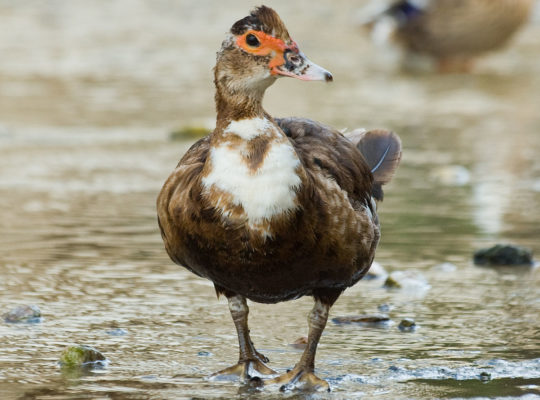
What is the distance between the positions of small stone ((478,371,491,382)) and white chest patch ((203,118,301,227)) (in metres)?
1.02

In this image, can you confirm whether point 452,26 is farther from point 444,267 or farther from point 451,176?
point 444,267

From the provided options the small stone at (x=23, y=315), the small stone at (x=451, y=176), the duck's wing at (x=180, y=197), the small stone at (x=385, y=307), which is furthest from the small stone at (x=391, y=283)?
the small stone at (x=451, y=176)

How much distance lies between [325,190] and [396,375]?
0.79 m

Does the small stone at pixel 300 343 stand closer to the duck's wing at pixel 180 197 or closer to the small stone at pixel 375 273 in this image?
the duck's wing at pixel 180 197

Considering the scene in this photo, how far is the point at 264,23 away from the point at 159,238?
2.85m

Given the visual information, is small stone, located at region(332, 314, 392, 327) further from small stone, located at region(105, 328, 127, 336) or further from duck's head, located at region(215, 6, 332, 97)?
duck's head, located at region(215, 6, 332, 97)

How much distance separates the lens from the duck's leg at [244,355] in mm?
4805

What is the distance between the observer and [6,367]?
478cm

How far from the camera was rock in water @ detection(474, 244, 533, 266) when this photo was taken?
6.77m

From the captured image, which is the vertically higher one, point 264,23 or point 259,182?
point 264,23

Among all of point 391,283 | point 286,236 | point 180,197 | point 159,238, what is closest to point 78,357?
point 180,197

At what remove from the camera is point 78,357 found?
15.8 feet

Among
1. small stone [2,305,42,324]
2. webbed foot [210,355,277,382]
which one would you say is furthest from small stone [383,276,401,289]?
small stone [2,305,42,324]

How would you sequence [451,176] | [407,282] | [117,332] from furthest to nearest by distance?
[451,176], [407,282], [117,332]
